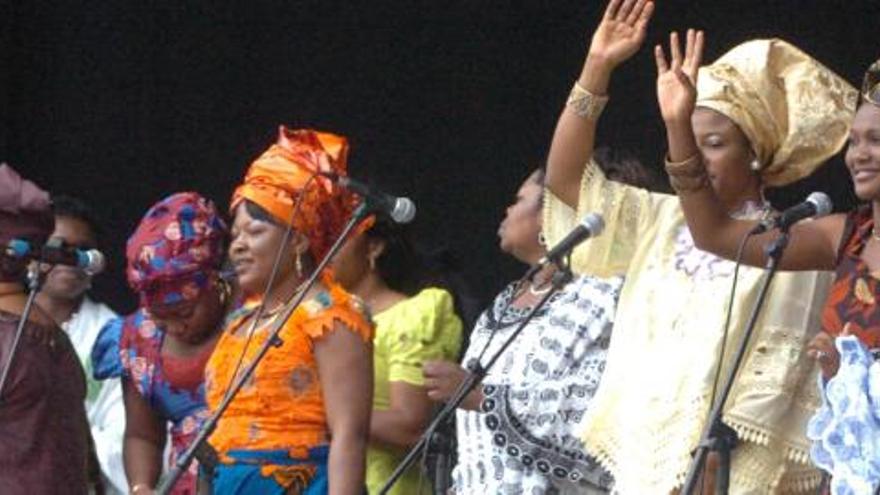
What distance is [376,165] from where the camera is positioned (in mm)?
9344

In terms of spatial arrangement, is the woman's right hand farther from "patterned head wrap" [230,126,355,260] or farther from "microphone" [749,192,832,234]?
"microphone" [749,192,832,234]

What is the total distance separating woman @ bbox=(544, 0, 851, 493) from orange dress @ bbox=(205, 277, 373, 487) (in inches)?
26.3

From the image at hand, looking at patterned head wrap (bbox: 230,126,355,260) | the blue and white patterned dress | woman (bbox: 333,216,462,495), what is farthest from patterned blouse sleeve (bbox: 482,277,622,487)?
patterned head wrap (bbox: 230,126,355,260)

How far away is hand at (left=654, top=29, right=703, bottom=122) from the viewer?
19.7ft

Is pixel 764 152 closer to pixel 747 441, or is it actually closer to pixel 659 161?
pixel 747 441

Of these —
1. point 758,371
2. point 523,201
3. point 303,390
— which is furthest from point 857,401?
point 523,201

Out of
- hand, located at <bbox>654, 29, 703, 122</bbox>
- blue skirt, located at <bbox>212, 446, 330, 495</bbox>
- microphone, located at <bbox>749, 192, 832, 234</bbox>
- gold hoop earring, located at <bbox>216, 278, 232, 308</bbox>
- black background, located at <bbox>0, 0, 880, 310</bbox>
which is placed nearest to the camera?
Result: microphone, located at <bbox>749, 192, 832, 234</bbox>

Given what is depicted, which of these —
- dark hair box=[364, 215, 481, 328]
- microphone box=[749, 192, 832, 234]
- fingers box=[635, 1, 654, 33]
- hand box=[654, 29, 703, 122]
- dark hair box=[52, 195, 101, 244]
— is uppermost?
fingers box=[635, 1, 654, 33]

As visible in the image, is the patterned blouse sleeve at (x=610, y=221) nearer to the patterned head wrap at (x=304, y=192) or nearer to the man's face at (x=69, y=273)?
the patterned head wrap at (x=304, y=192)

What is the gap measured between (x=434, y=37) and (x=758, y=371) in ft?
10.9

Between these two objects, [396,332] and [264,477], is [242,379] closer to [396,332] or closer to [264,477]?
[264,477]

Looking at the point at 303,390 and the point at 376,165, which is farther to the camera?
the point at 376,165

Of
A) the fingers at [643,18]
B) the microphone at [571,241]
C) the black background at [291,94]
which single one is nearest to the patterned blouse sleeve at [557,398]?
the fingers at [643,18]

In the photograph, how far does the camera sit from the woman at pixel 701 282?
6195mm
